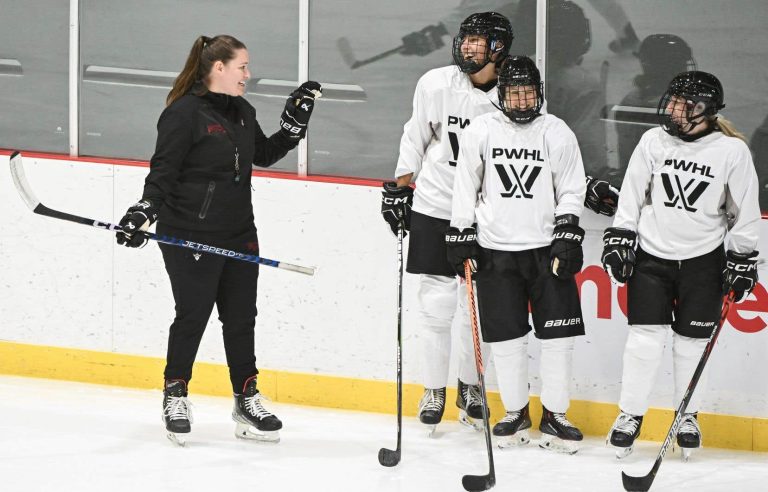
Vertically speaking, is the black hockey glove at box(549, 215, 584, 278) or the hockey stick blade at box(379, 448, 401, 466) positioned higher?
the black hockey glove at box(549, 215, 584, 278)

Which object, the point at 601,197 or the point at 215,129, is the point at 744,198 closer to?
the point at 601,197

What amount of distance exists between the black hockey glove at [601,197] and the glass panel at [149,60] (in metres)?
1.30

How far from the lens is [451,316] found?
5129 mm

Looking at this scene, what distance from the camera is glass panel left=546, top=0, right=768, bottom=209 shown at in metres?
5.00

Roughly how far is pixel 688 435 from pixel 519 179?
1021 millimetres

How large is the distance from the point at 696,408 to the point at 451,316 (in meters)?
0.93

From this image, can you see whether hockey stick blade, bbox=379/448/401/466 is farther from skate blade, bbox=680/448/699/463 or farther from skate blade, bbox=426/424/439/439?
skate blade, bbox=680/448/699/463

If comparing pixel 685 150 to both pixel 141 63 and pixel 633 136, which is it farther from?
pixel 141 63

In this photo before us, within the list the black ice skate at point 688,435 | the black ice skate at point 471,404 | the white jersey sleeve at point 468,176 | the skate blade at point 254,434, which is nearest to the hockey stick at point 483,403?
the white jersey sleeve at point 468,176

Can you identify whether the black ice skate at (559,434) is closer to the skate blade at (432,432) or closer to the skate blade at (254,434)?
the skate blade at (432,432)

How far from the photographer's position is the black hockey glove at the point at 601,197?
198 inches

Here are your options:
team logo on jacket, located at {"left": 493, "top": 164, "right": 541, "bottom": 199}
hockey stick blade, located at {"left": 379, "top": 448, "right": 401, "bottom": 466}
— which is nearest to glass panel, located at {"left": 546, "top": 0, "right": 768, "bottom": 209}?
team logo on jacket, located at {"left": 493, "top": 164, "right": 541, "bottom": 199}

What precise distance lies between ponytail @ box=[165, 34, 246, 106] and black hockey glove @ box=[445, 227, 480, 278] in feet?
3.13

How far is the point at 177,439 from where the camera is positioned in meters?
4.93
